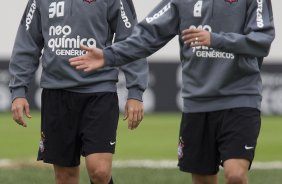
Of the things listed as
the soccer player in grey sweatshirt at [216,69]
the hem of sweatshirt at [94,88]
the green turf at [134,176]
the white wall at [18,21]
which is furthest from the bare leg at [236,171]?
the white wall at [18,21]

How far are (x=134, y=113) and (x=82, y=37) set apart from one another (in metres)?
0.69

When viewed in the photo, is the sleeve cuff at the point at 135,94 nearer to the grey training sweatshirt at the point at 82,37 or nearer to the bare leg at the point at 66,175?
the grey training sweatshirt at the point at 82,37

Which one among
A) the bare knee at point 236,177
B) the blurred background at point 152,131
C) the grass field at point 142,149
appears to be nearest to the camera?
the bare knee at point 236,177

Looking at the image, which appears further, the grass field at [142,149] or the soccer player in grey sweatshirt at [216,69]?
the grass field at [142,149]

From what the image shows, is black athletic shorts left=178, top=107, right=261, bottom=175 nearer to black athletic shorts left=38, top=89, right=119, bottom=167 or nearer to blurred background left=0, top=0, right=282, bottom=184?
black athletic shorts left=38, top=89, right=119, bottom=167

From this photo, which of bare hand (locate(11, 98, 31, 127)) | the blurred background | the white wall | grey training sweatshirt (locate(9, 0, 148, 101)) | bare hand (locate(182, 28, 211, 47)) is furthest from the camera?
the white wall

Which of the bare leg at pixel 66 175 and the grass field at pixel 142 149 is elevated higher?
the bare leg at pixel 66 175

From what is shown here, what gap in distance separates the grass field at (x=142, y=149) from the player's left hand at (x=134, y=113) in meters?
2.71

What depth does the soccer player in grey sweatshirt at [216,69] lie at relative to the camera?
7.66m

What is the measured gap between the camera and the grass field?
11.4 metres

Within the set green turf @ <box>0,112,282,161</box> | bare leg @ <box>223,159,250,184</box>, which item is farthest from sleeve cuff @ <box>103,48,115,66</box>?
green turf @ <box>0,112,282,161</box>

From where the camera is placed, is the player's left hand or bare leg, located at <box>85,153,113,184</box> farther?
the player's left hand

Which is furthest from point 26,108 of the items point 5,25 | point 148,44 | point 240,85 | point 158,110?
point 5,25

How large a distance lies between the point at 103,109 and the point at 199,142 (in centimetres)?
79
